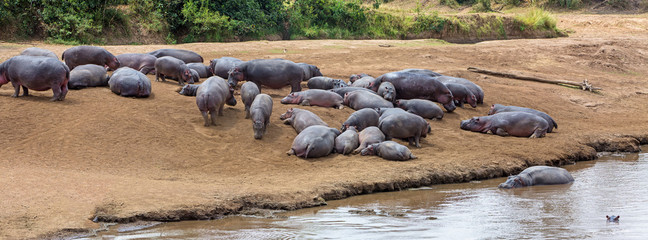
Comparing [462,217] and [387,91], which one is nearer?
[462,217]

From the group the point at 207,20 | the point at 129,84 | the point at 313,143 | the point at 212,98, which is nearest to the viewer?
the point at 313,143

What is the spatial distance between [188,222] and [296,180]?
1830 mm

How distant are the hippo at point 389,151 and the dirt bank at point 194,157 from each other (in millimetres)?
132

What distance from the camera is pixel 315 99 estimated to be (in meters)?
10.8

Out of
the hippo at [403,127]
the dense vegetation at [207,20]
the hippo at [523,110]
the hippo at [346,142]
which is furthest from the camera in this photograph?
the dense vegetation at [207,20]

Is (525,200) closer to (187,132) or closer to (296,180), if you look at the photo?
(296,180)

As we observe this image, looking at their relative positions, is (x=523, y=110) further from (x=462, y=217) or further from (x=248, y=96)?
(x=462, y=217)

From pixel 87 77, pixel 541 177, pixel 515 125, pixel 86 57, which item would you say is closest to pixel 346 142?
pixel 541 177

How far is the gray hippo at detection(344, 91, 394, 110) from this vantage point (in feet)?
35.5

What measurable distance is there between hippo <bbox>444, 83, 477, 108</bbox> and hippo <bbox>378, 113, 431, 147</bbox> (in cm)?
296

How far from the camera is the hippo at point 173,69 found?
37.9 ft

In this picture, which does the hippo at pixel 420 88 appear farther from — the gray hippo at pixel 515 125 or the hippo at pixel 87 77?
the hippo at pixel 87 77

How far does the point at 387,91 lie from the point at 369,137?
8.44 ft

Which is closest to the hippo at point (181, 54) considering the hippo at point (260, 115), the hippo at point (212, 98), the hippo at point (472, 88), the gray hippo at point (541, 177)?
the hippo at point (212, 98)
